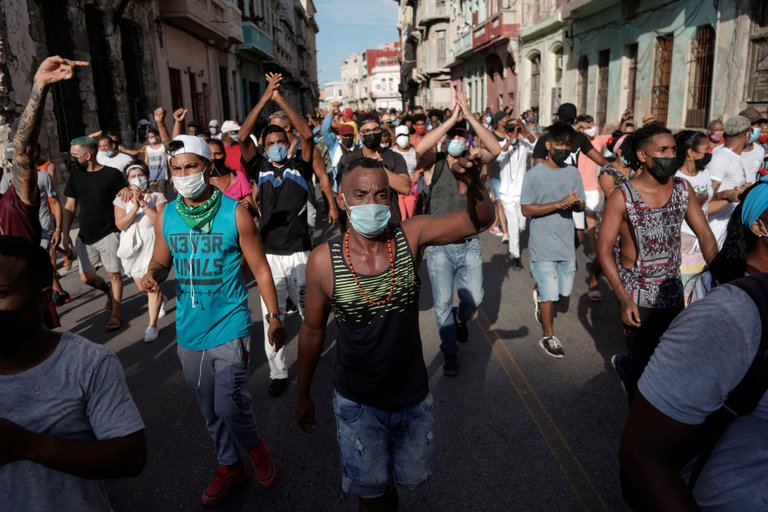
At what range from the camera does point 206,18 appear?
759 inches

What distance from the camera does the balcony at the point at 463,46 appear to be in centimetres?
3500

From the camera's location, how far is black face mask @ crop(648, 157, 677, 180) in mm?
3543

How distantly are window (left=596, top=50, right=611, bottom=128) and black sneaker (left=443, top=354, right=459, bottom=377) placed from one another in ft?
56.3

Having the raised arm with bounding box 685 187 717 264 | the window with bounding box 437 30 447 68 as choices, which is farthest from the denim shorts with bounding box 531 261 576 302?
the window with bounding box 437 30 447 68

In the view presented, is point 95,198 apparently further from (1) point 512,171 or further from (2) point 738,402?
(2) point 738,402

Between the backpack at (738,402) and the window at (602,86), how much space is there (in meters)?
19.8

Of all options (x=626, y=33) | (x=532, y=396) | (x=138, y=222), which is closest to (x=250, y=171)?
(x=138, y=222)

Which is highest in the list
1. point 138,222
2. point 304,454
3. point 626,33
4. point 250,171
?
point 626,33

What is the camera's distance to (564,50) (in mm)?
22469

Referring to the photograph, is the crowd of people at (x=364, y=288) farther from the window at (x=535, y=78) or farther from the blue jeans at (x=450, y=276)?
the window at (x=535, y=78)

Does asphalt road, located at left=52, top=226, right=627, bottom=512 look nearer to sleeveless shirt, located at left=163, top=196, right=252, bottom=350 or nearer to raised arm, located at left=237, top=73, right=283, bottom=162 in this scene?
sleeveless shirt, located at left=163, top=196, right=252, bottom=350

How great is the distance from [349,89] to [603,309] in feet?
487

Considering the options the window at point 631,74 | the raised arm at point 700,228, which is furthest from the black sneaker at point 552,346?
the window at point 631,74

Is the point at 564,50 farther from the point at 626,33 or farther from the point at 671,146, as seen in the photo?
the point at 671,146
